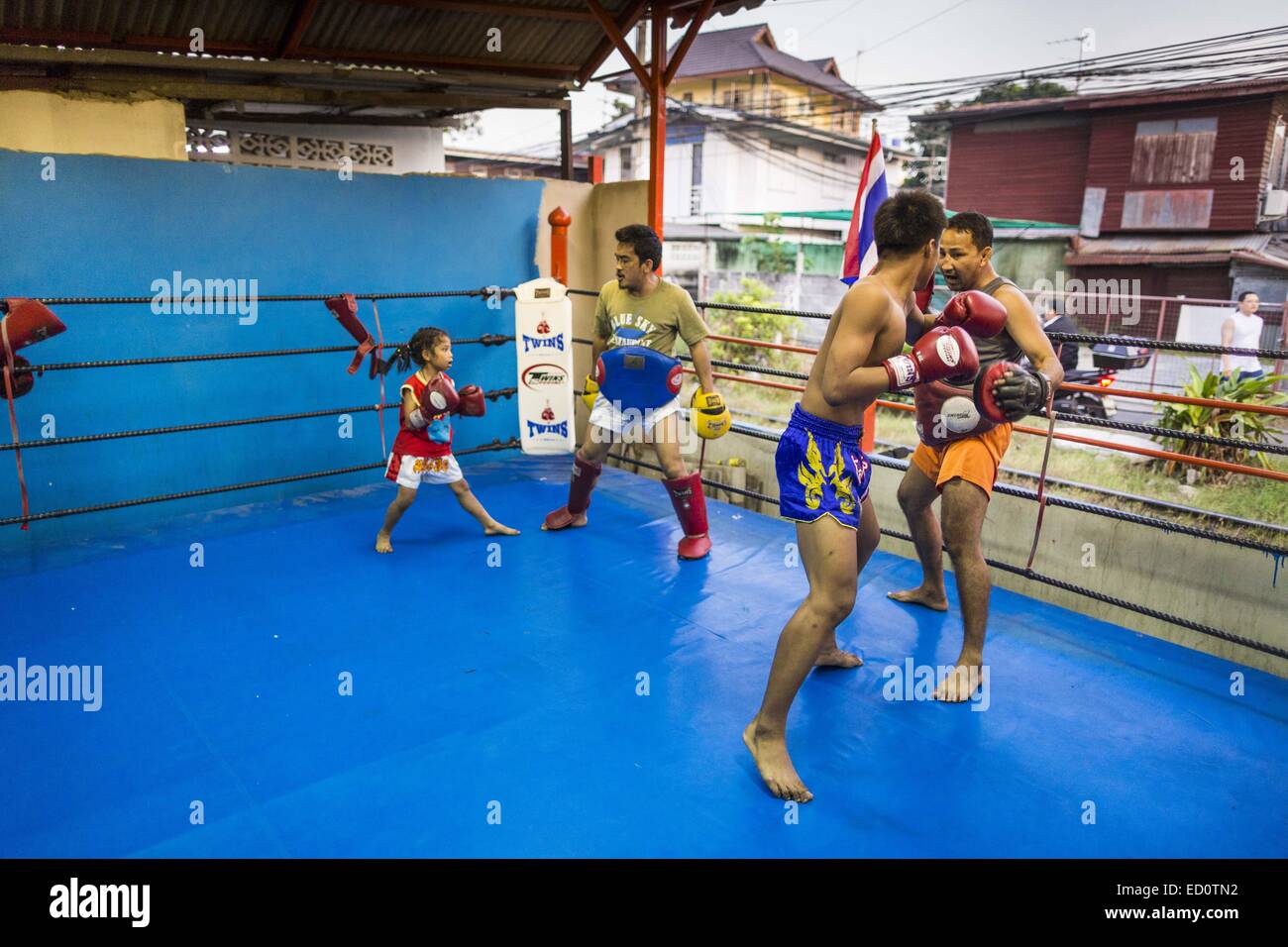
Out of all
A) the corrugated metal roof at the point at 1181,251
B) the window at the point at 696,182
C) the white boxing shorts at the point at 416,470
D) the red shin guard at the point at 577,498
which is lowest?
the red shin guard at the point at 577,498

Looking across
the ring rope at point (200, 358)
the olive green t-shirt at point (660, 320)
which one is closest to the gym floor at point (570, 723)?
the ring rope at point (200, 358)

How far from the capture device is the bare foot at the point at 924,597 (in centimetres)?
330

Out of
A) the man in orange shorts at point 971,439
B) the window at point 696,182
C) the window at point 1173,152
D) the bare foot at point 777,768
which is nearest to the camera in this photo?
the bare foot at point 777,768

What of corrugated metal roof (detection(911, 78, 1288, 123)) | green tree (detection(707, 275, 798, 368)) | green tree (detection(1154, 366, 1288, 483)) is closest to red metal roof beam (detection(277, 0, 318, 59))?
green tree (detection(1154, 366, 1288, 483))

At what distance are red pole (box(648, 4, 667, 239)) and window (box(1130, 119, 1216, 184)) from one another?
1223 cm

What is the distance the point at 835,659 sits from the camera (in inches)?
110

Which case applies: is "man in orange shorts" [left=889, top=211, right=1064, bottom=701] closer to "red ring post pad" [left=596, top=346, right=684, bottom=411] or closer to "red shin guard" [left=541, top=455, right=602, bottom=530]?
"red ring post pad" [left=596, top=346, right=684, bottom=411]

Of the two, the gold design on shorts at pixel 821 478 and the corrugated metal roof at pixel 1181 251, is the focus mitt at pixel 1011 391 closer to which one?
the gold design on shorts at pixel 821 478

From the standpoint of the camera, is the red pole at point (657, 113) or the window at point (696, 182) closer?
the red pole at point (657, 113)

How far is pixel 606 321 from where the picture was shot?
12.7 feet

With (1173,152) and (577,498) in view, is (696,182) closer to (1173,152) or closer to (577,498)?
(1173,152)

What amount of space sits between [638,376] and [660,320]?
255mm

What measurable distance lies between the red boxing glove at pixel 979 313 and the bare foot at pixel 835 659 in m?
1.09

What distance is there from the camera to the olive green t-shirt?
369cm
